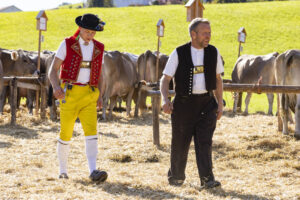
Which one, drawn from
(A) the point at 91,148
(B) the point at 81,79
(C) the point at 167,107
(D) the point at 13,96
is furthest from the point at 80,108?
(D) the point at 13,96

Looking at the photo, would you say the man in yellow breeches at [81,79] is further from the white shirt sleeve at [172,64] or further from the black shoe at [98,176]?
the white shirt sleeve at [172,64]

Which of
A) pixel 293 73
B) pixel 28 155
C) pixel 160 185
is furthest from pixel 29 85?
pixel 160 185

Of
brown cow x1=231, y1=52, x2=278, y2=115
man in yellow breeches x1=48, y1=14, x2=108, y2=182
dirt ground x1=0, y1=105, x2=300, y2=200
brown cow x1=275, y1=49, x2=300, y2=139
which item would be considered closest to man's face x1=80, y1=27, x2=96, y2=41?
man in yellow breeches x1=48, y1=14, x2=108, y2=182

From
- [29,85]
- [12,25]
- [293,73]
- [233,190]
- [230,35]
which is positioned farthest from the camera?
[12,25]

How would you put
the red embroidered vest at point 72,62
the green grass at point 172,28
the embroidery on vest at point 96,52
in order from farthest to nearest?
the green grass at point 172,28
the embroidery on vest at point 96,52
the red embroidered vest at point 72,62

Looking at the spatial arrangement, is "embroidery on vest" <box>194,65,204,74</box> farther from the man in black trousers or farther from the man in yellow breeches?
the man in yellow breeches

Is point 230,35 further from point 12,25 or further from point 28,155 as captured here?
point 28,155

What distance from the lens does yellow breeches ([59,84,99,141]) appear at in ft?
16.4

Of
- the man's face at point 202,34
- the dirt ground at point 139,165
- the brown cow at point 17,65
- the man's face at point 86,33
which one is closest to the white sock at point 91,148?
the dirt ground at point 139,165

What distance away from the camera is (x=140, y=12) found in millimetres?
46906

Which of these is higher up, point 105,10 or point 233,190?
point 105,10

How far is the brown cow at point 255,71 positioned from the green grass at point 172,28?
44.2 feet

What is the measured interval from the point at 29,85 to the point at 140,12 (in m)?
36.7

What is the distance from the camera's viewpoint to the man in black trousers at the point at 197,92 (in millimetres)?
4691
